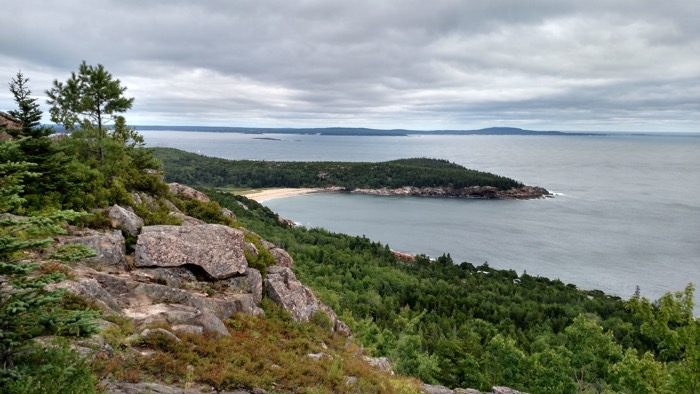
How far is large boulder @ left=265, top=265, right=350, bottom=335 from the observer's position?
18.5 metres

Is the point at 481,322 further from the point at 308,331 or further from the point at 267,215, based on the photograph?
the point at 267,215

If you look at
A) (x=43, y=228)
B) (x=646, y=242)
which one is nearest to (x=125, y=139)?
(x=43, y=228)

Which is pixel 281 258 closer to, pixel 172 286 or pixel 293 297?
pixel 293 297

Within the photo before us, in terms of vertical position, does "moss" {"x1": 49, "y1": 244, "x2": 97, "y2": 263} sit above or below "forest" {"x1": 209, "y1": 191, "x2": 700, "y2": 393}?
above

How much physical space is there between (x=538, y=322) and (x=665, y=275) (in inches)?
1601

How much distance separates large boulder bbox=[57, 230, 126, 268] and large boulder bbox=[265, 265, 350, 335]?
582cm

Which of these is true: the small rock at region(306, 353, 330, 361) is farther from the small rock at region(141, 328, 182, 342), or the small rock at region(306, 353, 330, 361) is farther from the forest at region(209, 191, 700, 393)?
the forest at region(209, 191, 700, 393)

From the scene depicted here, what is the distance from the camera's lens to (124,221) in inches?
736

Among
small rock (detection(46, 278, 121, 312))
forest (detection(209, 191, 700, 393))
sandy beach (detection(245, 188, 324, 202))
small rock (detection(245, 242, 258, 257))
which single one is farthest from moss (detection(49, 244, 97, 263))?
sandy beach (detection(245, 188, 324, 202))

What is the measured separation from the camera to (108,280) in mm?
14539

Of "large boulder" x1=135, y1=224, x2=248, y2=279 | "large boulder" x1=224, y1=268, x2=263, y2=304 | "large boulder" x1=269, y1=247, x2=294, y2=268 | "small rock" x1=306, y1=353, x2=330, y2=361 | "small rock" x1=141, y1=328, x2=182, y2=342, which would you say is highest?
"large boulder" x1=135, y1=224, x2=248, y2=279

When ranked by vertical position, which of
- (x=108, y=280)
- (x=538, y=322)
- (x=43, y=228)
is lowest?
(x=538, y=322)

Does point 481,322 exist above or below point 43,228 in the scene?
below

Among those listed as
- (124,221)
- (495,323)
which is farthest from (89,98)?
(495,323)
